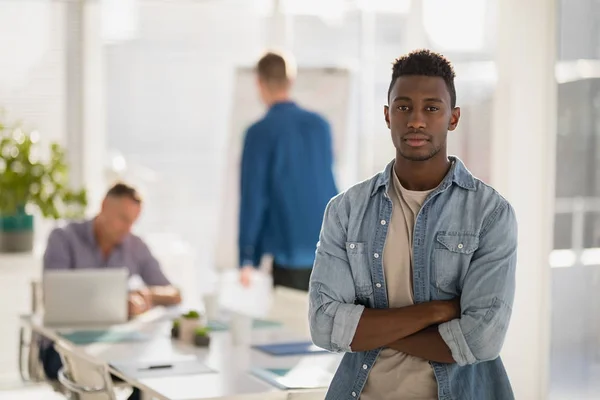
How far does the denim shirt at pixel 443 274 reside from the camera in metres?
2.05

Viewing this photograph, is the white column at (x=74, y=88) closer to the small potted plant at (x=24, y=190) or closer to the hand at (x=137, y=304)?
the small potted plant at (x=24, y=190)

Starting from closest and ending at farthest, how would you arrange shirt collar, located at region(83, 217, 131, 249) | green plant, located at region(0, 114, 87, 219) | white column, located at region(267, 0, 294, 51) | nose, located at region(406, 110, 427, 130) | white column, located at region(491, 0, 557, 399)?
nose, located at region(406, 110, 427, 130)
white column, located at region(491, 0, 557, 399)
shirt collar, located at region(83, 217, 131, 249)
green plant, located at region(0, 114, 87, 219)
white column, located at region(267, 0, 294, 51)

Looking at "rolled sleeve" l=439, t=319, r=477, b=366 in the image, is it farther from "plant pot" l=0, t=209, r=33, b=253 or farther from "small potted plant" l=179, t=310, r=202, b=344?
"plant pot" l=0, t=209, r=33, b=253

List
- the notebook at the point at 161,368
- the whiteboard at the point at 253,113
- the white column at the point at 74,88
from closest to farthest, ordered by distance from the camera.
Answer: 1. the notebook at the point at 161,368
2. the whiteboard at the point at 253,113
3. the white column at the point at 74,88

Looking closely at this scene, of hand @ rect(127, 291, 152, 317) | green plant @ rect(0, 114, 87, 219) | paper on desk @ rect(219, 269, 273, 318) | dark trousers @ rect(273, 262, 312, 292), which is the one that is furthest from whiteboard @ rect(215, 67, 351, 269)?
hand @ rect(127, 291, 152, 317)

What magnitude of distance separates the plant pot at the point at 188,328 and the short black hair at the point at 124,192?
1070mm

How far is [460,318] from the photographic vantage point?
207 cm

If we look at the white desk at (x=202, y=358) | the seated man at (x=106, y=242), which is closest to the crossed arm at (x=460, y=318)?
the white desk at (x=202, y=358)

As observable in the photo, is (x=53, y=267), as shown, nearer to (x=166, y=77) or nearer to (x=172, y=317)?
(x=172, y=317)

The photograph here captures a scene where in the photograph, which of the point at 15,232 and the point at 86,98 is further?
the point at 86,98

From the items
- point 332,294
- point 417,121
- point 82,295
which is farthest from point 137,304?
point 417,121

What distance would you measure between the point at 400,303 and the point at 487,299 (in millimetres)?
193

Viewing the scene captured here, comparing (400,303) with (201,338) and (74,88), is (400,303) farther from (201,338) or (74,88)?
(74,88)

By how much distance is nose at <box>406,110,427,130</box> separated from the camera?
79.7 inches
